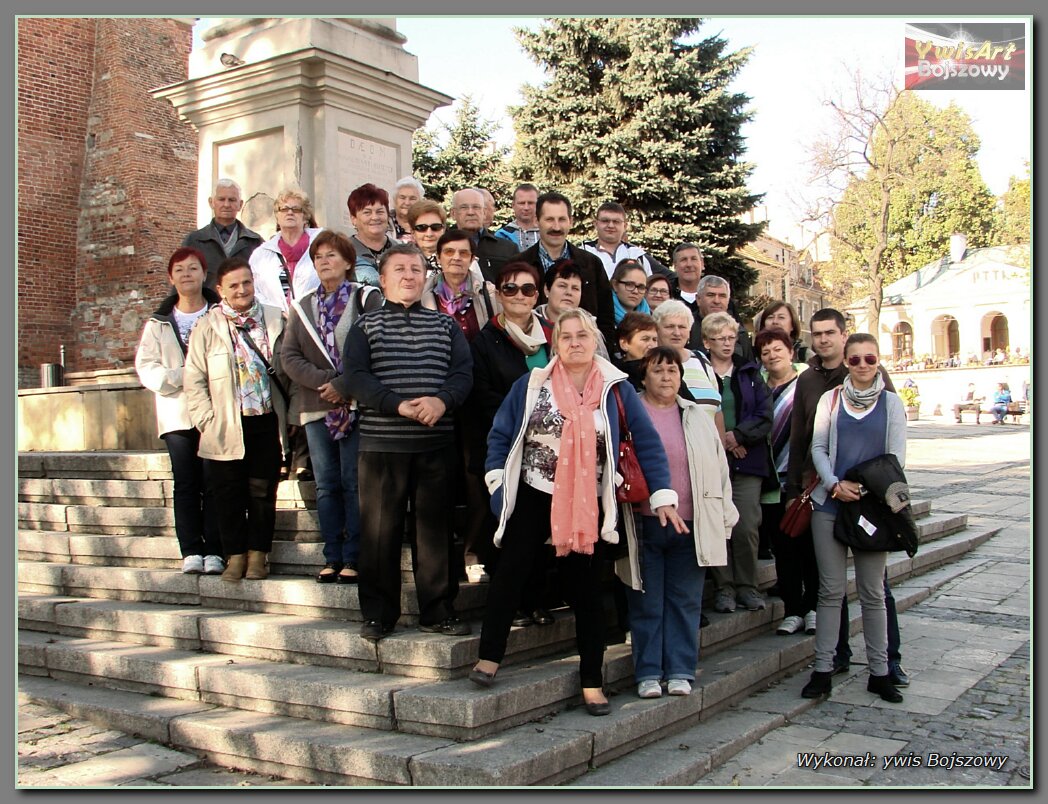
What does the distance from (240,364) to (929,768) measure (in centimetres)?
414

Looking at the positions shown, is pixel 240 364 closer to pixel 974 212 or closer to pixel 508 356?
pixel 508 356

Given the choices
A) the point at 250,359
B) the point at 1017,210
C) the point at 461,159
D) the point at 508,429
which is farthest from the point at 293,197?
the point at 1017,210

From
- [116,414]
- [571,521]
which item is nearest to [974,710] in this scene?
[571,521]

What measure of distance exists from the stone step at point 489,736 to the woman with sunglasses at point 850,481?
463 mm

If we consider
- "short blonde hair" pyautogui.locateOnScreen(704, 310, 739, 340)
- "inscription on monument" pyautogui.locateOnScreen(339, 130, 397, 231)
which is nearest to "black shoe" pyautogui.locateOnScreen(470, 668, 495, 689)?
"short blonde hair" pyautogui.locateOnScreen(704, 310, 739, 340)

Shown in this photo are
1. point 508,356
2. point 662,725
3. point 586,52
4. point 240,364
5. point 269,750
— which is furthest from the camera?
point 586,52

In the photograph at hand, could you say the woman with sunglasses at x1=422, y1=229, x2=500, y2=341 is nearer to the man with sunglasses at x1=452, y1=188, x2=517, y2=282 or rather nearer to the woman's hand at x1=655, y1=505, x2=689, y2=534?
the man with sunglasses at x1=452, y1=188, x2=517, y2=282

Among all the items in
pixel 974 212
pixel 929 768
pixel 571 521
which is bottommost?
pixel 929 768

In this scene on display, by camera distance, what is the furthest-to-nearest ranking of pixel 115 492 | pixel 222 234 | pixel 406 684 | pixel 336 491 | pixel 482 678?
pixel 222 234
pixel 115 492
pixel 336 491
pixel 406 684
pixel 482 678

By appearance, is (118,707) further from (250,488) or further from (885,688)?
(885,688)

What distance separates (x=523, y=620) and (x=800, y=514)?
1.76 m

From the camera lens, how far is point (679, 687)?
461 centimetres

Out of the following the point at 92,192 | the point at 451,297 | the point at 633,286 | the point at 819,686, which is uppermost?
Result: the point at 92,192

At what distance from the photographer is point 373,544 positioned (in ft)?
14.8
